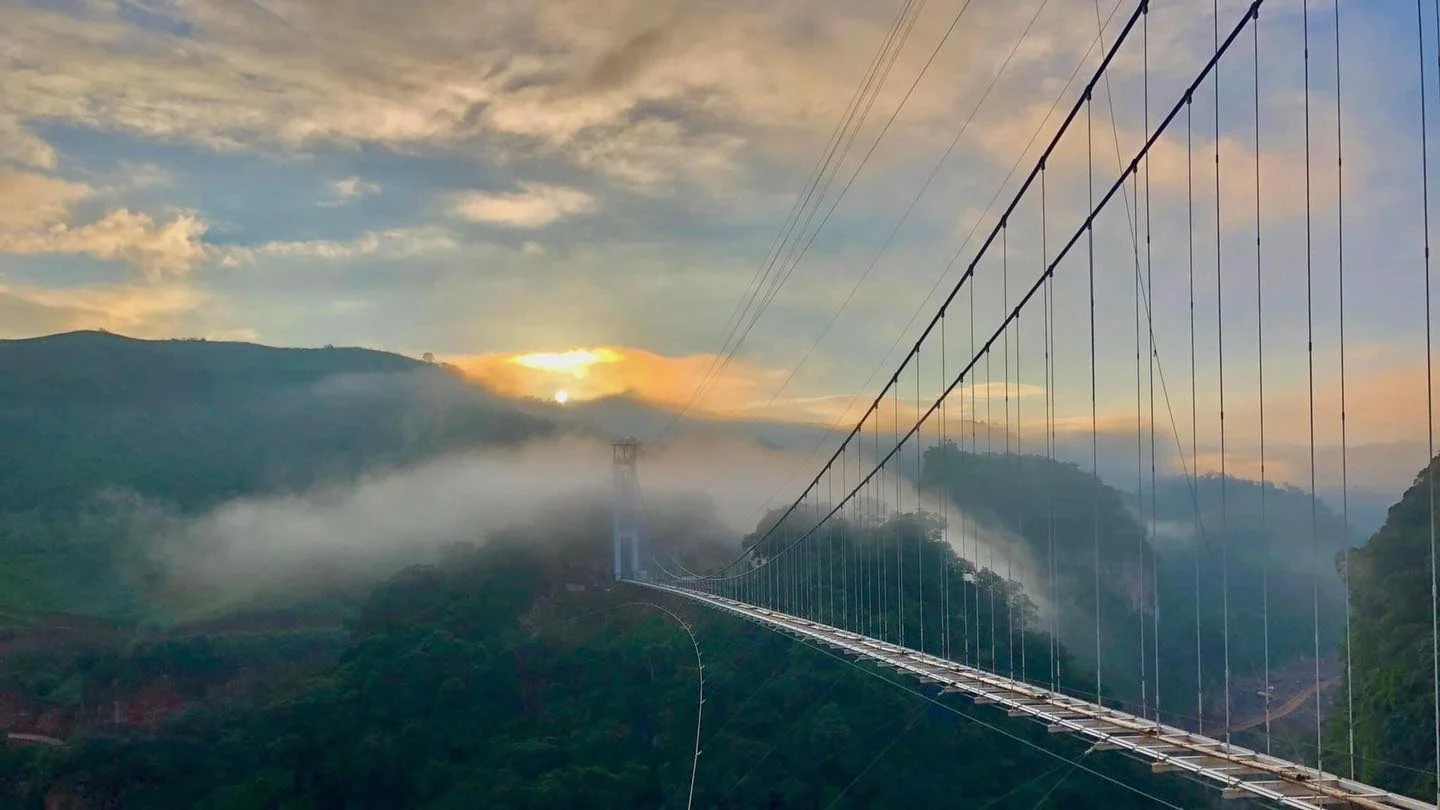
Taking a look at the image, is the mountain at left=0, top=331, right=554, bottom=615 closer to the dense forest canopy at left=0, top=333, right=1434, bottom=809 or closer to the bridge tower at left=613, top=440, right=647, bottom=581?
the dense forest canopy at left=0, top=333, right=1434, bottom=809

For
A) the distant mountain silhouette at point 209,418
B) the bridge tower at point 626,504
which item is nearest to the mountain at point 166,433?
the distant mountain silhouette at point 209,418

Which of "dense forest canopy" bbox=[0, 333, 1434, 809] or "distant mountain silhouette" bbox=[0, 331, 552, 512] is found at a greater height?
"distant mountain silhouette" bbox=[0, 331, 552, 512]

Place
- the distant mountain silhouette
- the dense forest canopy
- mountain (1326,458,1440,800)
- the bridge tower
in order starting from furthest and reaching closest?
the distant mountain silhouette → the bridge tower → the dense forest canopy → mountain (1326,458,1440,800)

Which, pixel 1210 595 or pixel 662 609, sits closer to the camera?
pixel 662 609

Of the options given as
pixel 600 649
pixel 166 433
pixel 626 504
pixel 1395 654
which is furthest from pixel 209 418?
pixel 1395 654

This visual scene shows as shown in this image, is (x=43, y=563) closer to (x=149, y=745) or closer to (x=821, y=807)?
(x=149, y=745)

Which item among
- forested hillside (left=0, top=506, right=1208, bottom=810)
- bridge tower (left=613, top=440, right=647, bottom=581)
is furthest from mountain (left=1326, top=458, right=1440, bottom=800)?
bridge tower (left=613, top=440, right=647, bottom=581)

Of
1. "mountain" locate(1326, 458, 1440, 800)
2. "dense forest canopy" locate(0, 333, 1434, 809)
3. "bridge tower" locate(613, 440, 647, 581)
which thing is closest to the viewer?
"mountain" locate(1326, 458, 1440, 800)

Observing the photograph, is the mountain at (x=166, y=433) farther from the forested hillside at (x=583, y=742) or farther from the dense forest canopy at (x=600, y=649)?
the forested hillside at (x=583, y=742)

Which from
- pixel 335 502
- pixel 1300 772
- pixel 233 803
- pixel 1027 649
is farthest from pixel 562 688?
pixel 335 502
